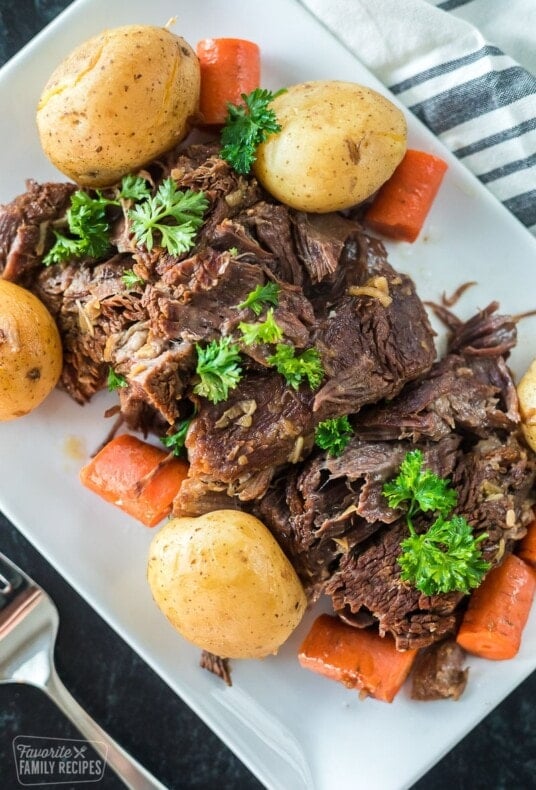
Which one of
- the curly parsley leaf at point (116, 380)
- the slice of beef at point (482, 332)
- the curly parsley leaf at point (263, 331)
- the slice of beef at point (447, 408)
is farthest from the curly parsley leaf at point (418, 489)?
the curly parsley leaf at point (116, 380)

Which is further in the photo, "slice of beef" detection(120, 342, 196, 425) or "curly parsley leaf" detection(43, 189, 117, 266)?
"curly parsley leaf" detection(43, 189, 117, 266)

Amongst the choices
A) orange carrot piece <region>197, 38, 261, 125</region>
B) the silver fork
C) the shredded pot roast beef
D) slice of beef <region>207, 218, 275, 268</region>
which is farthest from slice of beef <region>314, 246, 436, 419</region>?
the silver fork

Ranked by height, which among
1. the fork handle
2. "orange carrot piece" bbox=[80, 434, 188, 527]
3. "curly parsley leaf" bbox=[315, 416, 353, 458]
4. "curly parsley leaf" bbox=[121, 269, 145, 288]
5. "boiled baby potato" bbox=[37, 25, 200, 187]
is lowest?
the fork handle

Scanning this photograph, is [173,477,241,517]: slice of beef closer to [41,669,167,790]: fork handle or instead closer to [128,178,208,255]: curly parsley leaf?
[128,178,208,255]: curly parsley leaf

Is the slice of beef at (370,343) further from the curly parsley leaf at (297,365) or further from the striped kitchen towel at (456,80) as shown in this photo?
the striped kitchen towel at (456,80)

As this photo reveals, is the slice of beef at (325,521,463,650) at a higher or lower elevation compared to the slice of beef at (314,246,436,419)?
lower

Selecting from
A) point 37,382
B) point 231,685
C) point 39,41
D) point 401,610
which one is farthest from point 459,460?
point 39,41
